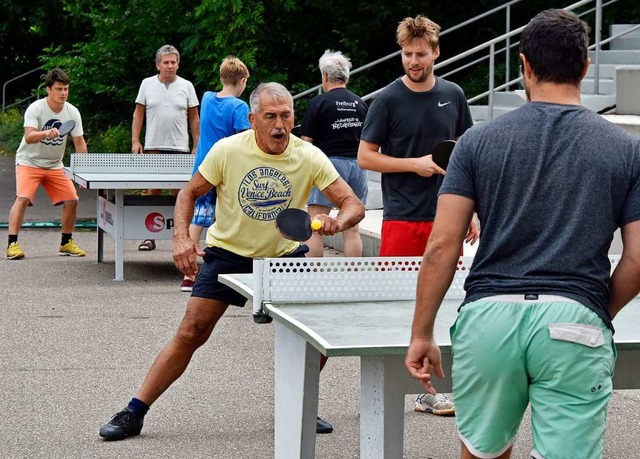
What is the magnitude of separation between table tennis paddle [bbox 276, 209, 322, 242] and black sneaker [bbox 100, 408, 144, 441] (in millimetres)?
1679

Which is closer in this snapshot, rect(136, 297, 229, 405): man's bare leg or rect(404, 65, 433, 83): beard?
rect(136, 297, 229, 405): man's bare leg

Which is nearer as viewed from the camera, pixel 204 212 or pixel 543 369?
pixel 543 369

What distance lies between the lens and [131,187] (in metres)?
12.0

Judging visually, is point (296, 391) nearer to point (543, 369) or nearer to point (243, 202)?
point (243, 202)

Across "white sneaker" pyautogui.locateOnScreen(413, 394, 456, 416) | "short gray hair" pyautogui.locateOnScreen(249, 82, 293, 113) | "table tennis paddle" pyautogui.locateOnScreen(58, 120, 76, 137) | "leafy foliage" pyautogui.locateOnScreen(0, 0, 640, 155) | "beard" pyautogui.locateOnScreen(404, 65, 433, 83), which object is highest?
"leafy foliage" pyautogui.locateOnScreen(0, 0, 640, 155)

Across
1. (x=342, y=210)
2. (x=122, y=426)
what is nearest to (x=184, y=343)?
(x=122, y=426)

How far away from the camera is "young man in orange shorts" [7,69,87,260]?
13.4 meters

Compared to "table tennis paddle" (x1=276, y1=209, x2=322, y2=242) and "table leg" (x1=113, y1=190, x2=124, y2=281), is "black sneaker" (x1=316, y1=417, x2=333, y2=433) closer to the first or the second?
"table tennis paddle" (x1=276, y1=209, x2=322, y2=242)

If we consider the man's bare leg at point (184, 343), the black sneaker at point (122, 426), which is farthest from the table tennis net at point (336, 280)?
the black sneaker at point (122, 426)

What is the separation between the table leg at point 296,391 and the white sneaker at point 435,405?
1775 millimetres

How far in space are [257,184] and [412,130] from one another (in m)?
1.15

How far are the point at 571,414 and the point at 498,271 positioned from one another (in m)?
0.46

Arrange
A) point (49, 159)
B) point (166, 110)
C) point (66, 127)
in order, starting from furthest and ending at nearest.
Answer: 1. point (49, 159)
2. point (166, 110)
3. point (66, 127)

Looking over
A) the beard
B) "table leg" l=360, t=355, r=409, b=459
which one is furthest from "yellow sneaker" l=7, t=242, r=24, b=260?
"table leg" l=360, t=355, r=409, b=459
